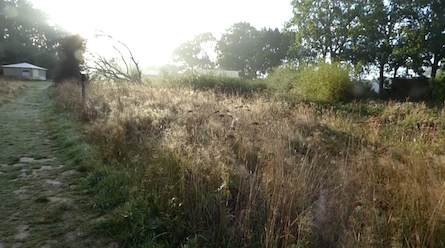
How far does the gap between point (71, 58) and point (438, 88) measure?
29.6 meters

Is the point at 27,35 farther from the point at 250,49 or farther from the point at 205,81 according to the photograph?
the point at 205,81

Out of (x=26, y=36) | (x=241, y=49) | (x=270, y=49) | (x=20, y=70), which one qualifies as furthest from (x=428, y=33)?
(x=26, y=36)

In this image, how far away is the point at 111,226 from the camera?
2293mm

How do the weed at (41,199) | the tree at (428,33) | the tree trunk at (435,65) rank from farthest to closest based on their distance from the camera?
the tree trunk at (435,65) → the tree at (428,33) → the weed at (41,199)

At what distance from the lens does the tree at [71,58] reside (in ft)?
66.2

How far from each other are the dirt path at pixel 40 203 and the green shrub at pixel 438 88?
21.4m

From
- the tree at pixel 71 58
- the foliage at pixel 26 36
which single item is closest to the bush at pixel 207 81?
the tree at pixel 71 58

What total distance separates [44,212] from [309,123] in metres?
5.11

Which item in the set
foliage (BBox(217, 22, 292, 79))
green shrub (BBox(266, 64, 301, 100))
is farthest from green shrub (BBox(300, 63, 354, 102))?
foliage (BBox(217, 22, 292, 79))

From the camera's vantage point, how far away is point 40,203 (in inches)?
106

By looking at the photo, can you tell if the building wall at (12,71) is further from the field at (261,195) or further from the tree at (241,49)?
the field at (261,195)

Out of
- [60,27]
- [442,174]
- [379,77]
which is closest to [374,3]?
[379,77]

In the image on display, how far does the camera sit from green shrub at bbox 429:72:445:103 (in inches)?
656

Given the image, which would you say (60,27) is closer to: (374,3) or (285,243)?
(374,3)
